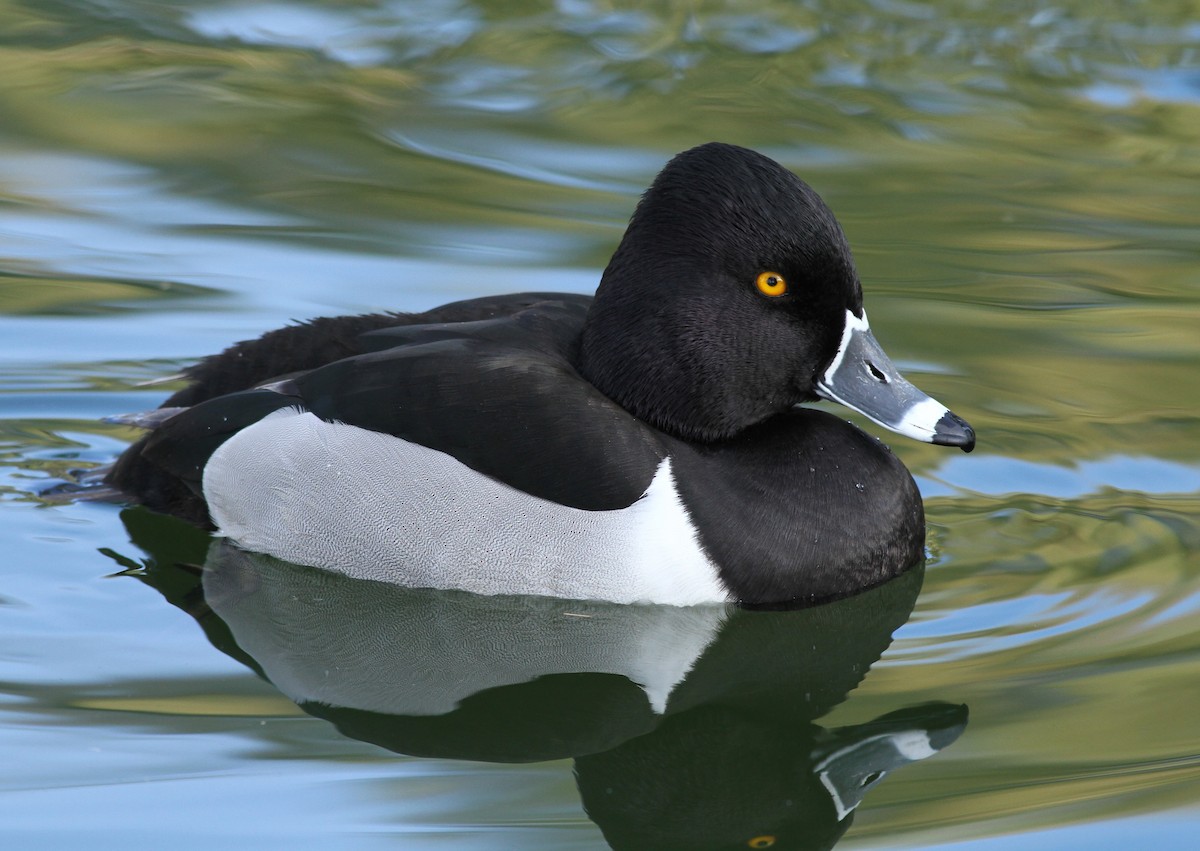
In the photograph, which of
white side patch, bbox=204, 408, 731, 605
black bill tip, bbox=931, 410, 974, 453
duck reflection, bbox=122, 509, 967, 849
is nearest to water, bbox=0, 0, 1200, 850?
duck reflection, bbox=122, 509, 967, 849

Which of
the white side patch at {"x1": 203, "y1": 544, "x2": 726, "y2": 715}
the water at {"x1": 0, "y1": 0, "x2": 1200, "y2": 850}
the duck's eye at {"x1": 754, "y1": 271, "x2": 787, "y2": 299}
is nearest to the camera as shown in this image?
the water at {"x1": 0, "y1": 0, "x2": 1200, "y2": 850}

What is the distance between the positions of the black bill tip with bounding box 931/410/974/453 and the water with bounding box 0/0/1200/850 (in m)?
0.49

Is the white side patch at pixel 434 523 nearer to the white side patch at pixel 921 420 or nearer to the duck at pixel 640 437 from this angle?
the duck at pixel 640 437

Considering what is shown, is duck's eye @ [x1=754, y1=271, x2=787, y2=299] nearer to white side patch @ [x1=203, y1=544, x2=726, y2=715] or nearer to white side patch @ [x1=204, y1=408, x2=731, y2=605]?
white side patch @ [x1=204, y1=408, x2=731, y2=605]

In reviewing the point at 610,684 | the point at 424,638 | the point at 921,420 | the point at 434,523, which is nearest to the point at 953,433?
the point at 921,420

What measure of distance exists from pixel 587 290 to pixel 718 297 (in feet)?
8.40

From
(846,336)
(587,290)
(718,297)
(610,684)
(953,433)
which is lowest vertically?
(610,684)

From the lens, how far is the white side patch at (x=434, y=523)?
508 cm

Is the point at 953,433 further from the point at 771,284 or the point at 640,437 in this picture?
the point at 640,437

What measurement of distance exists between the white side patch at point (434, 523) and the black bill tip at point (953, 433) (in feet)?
2.70

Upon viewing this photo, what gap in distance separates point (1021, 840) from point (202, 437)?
9.57ft

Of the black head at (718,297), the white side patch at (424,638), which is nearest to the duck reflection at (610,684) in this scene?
the white side patch at (424,638)

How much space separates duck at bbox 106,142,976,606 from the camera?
200 inches

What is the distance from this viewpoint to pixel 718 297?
5227 mm
